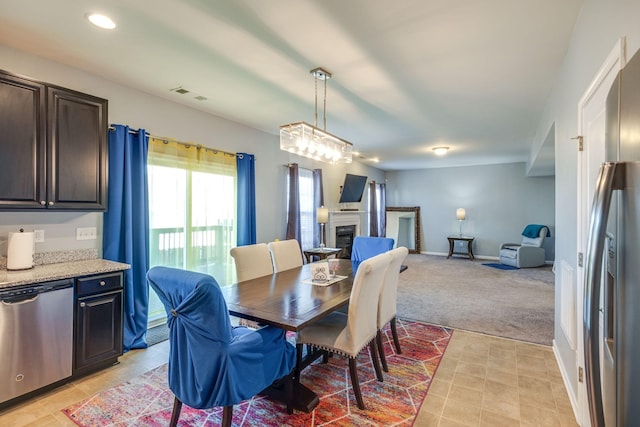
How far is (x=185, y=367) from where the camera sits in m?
1.70

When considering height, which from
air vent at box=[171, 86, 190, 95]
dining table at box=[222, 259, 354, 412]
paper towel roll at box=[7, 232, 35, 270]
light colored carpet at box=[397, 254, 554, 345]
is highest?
air vent at box=[171, 86, 190, 95]

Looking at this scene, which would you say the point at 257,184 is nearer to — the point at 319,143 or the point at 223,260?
the point at 223,260

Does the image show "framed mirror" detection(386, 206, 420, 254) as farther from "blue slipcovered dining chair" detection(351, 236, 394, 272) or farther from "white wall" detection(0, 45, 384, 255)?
"blue slipcovered dining chair" detection(351, 236, 394, 272)

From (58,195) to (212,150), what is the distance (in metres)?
1.79

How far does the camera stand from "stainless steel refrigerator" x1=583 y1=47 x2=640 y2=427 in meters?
0.67

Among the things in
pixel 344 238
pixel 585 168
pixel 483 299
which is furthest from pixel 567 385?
pixel 344 238

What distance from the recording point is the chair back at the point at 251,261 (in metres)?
2.85

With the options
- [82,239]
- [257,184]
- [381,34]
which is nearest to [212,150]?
[257,184]

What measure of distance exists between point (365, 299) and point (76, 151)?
2.61m

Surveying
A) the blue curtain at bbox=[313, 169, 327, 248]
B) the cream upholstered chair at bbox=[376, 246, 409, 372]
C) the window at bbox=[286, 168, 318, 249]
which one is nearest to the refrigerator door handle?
the cream upholstered chair at bbox=[376, 246, 409, 372]

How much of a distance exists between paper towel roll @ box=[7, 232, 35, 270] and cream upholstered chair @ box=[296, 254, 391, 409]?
216 centimetres

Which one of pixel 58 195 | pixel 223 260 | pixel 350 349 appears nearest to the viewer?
pixel 350 349

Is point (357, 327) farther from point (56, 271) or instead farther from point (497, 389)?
point (56, 271)

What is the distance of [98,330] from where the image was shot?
255cm
